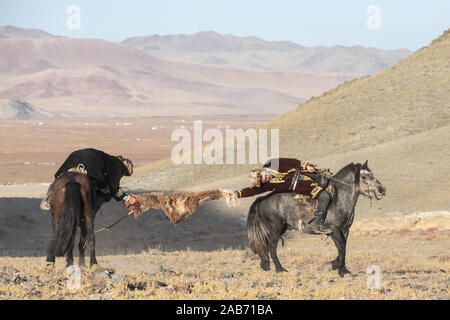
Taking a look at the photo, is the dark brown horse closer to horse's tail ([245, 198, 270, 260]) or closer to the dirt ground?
horse's tail ([245, 198, 270, 260])

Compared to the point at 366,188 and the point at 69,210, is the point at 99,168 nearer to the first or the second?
the point at 69,210

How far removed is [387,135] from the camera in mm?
45844

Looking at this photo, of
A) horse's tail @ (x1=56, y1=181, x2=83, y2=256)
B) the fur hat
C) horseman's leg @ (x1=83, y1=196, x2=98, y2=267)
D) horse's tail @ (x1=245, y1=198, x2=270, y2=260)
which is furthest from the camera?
horse's tail @ (x1=245, y1=198, x2=270, y2=260)

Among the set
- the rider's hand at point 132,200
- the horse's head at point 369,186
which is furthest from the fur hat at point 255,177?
the rider's hand at point 132,200

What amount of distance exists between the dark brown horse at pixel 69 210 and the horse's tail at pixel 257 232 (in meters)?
2.81

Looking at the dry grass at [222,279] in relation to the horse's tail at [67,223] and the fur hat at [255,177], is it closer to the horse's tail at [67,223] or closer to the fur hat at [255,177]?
the horse's tail at [67,223]

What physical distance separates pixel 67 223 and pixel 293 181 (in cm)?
395

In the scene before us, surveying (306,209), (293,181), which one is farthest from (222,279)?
(293,181)

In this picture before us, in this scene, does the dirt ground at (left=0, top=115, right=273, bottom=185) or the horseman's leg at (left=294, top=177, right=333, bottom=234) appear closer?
the horseman's leg at (left=294, top=177, right=333, bottom=234)

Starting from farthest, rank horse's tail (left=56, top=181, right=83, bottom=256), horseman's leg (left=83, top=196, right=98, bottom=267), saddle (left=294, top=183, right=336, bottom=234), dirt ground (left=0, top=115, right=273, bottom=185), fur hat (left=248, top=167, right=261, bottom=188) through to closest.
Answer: dirt ground (left=0, top=115, right=273, bottom=185) < saddle (left=294, top=183, right=336, bottom=234) < fur hat (left=248, top=167, right=261, bottom=188) < horseman's leg (left=83, top=196, right=98, bottom=267) < horse's tail (left=56, top=181, right=83, bottom=256)

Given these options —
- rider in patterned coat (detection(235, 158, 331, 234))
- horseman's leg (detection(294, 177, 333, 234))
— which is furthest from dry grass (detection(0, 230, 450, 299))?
rider in patterned coat (detection(235, 158, 331, 234))

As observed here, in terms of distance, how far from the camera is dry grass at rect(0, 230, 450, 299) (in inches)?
433
